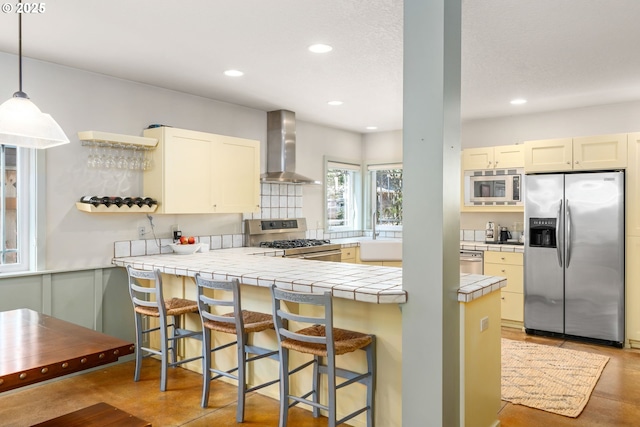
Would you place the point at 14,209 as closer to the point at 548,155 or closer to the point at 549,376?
the point at 549,376

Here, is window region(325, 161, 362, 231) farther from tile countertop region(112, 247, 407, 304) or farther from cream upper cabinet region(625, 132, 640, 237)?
cream upper cabinet region(625, 132, 640, 237)

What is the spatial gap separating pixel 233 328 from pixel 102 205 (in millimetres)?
1727

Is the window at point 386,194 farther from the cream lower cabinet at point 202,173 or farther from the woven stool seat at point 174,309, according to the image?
the woven stool seat at point 174,309

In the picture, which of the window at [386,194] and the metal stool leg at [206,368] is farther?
the window at [386,194]

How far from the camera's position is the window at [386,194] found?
710 centimetres

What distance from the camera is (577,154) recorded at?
481 centimetres

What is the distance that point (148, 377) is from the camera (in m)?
3.68

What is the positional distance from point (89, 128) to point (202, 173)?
1044mm

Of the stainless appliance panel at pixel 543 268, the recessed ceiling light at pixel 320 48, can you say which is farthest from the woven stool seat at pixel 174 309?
the stainless appliance panel at pixel 543 268

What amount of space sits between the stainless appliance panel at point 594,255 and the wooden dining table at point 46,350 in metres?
4.40

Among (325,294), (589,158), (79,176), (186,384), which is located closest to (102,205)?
(79,176)

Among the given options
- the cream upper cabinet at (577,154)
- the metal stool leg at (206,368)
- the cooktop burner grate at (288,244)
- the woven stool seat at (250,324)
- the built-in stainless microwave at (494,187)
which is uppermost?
the cream upper cabinet at (577,154)

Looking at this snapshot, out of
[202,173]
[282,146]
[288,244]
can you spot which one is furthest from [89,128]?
[288,244]

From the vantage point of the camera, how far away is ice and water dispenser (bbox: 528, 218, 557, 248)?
16.0 feet
